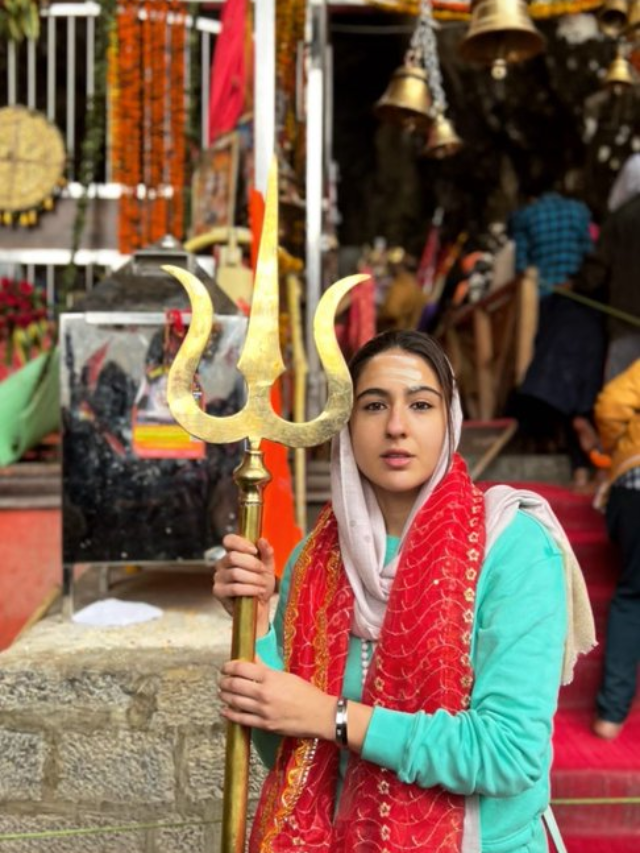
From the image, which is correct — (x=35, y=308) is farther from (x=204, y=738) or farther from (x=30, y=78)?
(x=204, y=738)

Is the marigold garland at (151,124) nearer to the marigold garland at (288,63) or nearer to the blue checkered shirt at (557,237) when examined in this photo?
the marigold garland at (288,63)

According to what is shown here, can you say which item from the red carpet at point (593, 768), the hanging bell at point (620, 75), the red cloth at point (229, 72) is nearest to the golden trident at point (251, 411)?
the red carpet at point (593, 768)

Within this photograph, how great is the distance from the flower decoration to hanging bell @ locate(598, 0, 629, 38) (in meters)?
4.15

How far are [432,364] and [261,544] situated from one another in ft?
1.41

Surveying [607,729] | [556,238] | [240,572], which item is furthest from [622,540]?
[556,238]

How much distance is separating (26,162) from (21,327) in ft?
5.24

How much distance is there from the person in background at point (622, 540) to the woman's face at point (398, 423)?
2.23 meters

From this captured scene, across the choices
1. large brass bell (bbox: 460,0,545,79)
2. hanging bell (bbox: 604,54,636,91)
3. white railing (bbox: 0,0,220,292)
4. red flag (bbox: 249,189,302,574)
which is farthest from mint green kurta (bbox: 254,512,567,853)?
white railing (bbox: 0,0,220,292)

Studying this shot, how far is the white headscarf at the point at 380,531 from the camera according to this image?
153 cm

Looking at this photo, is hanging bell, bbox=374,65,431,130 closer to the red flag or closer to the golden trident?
the red flag

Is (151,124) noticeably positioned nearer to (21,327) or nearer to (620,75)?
(21,327)

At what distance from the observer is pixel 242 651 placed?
4.69 ft

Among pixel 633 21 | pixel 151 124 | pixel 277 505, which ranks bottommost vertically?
pixel 277 505

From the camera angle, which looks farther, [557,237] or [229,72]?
[557,237]
